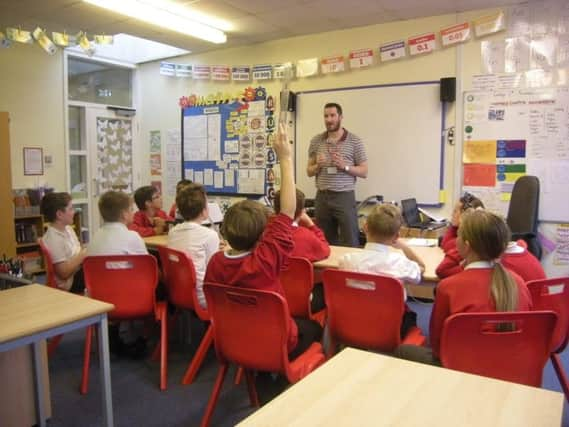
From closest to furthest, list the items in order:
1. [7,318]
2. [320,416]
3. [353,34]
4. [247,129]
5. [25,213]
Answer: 1. [320,416]
2. [7,318]
3. [353,34]
4. [25,213]
5. [247,129]

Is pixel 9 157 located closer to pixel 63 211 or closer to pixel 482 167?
pixel 63 211

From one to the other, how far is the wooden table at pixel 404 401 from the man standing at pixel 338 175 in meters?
3.13

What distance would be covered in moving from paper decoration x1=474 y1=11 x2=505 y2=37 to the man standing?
4.68ft

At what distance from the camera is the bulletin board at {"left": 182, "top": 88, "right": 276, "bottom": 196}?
5637 mm

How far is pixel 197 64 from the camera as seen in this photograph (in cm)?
606

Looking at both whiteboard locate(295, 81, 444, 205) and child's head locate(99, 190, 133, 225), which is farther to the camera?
whiteboard locate(295, 81, 444, 205)

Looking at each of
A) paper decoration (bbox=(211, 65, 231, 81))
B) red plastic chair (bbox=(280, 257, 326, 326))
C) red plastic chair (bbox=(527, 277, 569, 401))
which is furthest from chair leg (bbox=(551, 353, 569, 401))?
paper decoration (bbox=(211, 65, 231, 81))

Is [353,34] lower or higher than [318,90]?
higher

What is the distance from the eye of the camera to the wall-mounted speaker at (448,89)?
171 inches

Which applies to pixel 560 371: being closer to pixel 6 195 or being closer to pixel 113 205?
pixel 113 205

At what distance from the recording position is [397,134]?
15.4 feet

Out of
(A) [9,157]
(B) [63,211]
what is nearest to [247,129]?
(A) [9,157]

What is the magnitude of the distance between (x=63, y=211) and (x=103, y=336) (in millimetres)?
1390

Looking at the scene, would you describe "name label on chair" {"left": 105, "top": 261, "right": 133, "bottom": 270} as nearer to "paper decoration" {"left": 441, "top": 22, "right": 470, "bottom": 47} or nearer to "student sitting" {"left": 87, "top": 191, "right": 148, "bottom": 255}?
"student sitting" {"left": 87, "top": 191, "right": 148, "bottom": 255}
